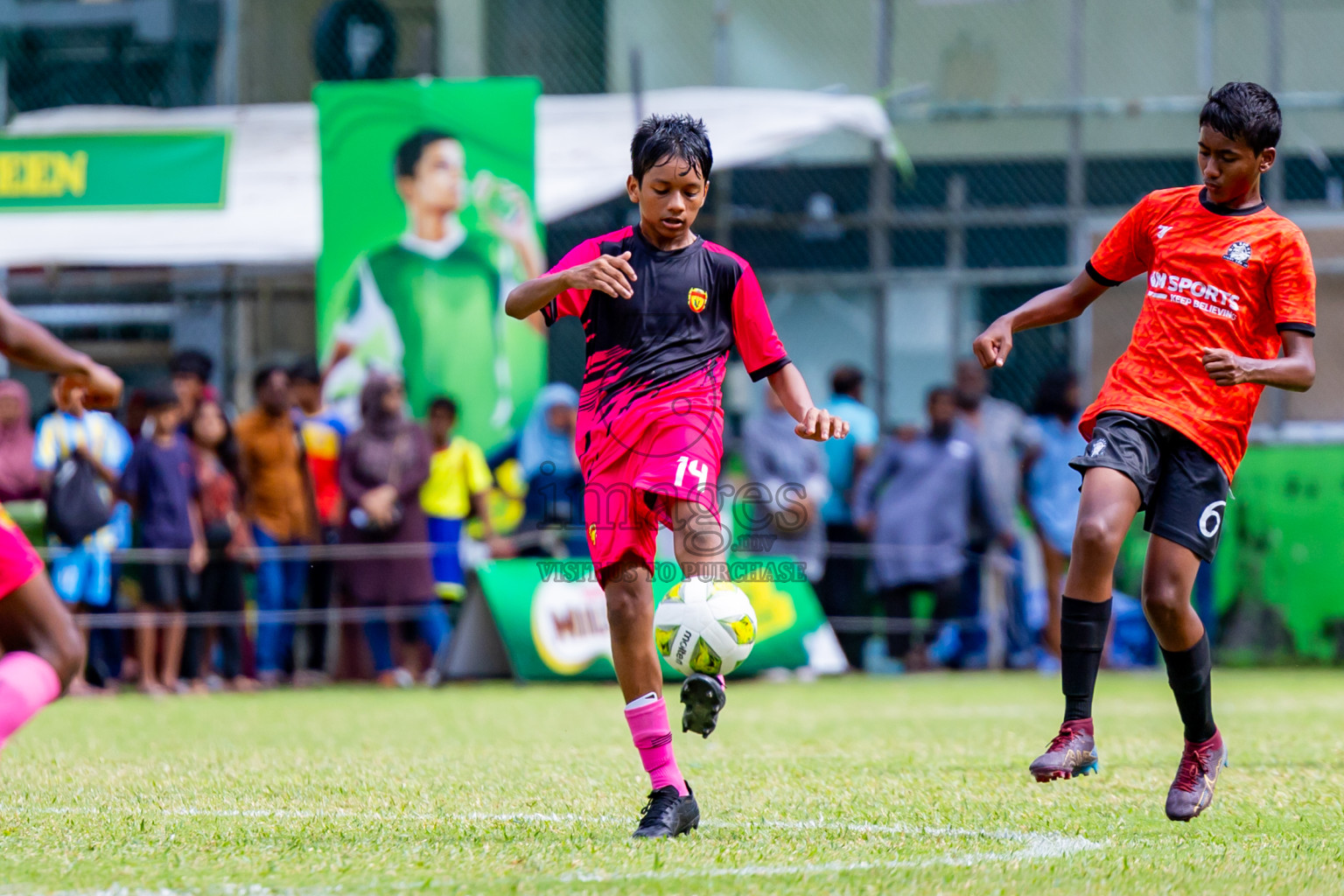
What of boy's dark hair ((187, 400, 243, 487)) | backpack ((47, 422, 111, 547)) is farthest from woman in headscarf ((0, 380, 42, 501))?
boy's dark hair ((187, 400, 243, 487))

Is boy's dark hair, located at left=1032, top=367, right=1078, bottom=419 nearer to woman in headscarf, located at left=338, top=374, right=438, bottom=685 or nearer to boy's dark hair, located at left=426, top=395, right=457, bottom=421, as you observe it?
boy's dark hair, located at left=426, top=395, right=457, bottom=421

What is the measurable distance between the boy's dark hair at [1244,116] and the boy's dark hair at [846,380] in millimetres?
8169

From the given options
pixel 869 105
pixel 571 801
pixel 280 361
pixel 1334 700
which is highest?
pixel 869 105

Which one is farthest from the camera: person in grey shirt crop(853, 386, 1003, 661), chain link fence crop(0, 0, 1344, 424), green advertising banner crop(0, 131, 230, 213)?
chain link fence crop(0, 0, 1344, 424)

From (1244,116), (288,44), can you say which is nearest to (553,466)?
(288,44)

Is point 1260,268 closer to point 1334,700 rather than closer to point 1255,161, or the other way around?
point 1255,161

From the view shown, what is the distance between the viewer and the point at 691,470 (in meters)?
4.83

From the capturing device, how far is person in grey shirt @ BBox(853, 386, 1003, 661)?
43.0 feet

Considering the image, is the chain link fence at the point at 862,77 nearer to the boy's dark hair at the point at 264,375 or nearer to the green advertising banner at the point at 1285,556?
the green advertising banner at the point at 1285,556

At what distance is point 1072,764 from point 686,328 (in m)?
1.64

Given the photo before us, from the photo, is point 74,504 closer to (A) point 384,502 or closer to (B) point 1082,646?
(A) point 384,502

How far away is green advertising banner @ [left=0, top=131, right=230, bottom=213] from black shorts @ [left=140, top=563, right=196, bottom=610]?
2938 mm

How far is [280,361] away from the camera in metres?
14.2

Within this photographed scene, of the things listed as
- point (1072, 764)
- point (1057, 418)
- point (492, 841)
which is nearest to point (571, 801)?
point (492, 841)
